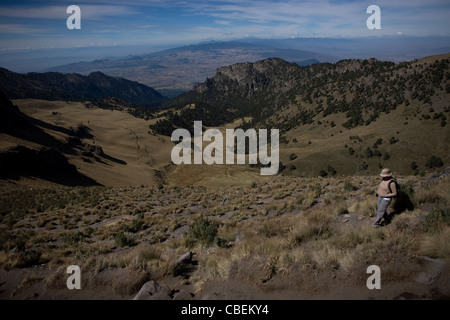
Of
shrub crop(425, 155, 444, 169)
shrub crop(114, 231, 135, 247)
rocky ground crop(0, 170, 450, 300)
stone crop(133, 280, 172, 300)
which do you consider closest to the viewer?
rocky ground crop(0, 170, 450, 300)

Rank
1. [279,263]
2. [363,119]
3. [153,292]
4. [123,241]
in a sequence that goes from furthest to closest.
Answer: [363,119]
[123,241]
[279,263]
[153,292]

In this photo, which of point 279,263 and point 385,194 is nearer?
point 279,263

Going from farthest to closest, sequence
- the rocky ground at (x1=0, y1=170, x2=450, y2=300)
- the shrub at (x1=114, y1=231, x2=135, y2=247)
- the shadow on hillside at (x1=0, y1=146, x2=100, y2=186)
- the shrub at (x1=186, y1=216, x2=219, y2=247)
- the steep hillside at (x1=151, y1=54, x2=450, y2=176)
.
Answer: the steep hillside at (x1=151, y1=54, x2=450, y2=176) → the shadow on hillside at (x1=0, y1=146, x2=100, y2=186) → the shrub at (x1=114, y1=231, x2=135, y2=247) → the shrub at (x1=186, y1=216, x2=219, y2=247) → the rocky ground at (x1=0, y1=170, x2=450, y2=300)

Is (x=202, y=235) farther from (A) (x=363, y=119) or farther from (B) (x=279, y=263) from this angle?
(A) (x=363, y=119)

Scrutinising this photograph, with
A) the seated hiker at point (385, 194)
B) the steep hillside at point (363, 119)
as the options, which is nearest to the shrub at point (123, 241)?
the seated hiker at point (385, 194)

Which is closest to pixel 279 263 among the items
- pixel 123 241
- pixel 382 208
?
pixel 382 208

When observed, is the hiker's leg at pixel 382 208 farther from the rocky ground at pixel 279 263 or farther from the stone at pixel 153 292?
the stone at pixel 153 292

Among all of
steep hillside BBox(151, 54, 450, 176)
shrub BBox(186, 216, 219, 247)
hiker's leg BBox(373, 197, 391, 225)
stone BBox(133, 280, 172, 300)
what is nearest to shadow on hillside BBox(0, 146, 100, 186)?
shrub BBox(186, 216, 219, 247)

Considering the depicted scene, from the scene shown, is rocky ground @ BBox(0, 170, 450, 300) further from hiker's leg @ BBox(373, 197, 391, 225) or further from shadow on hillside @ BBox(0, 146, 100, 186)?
shadow on hillside @ BBox(0, 146, 100, 186)

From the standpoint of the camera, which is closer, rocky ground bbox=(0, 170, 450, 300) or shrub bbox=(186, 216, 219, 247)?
rocky ground bbox=(0, 170, 450, 300)

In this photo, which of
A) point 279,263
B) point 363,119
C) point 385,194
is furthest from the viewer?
point 363,119
